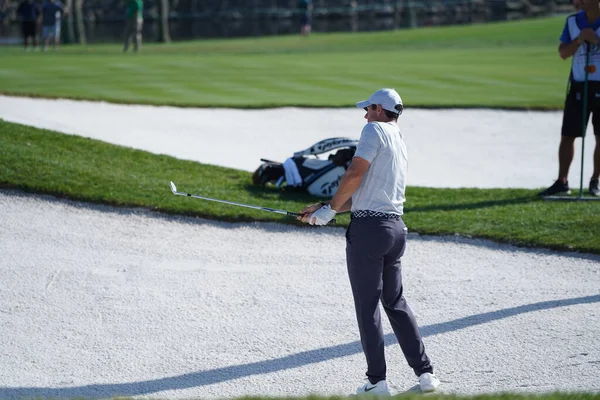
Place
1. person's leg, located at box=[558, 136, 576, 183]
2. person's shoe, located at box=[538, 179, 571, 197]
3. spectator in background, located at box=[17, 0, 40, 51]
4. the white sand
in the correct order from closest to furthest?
1. the white sand
2. person's leg, located at box=[558, 136, 576, 183]
3. person's shoe, located at box=[538, 179, 571, 197]
4. spectator in background, located at box=[17, 0, 40, 51]

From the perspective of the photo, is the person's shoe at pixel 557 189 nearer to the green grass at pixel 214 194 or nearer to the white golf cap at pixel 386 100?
the green grass at pixel 214 194

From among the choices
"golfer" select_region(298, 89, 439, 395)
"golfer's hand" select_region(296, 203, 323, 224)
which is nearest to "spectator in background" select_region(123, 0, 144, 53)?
"golfer's hand" select_region(296, 203, 323, 224)

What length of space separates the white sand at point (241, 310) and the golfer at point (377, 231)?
0.42m

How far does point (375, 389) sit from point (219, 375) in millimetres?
1302

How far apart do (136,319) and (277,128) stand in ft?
32.0

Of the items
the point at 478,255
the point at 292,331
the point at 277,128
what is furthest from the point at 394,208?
the point at 277,128

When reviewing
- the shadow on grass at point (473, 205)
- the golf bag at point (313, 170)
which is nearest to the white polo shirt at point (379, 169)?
the shadow on grass at point (473, 205)

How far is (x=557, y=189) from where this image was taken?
494 inches

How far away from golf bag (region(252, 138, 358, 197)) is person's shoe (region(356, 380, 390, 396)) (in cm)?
568

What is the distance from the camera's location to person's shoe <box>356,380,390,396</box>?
6.50 metres

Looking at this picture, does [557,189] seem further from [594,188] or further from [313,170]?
[313,170]

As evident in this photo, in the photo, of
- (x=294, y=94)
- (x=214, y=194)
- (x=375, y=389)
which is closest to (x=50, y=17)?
(x=294, y=94)

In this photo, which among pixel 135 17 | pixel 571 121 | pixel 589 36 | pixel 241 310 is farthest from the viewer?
pixel 135 17

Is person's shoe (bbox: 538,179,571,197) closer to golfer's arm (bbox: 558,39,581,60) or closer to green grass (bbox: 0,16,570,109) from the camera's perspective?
golfer's arm (bbox: 558,39,581,60)
